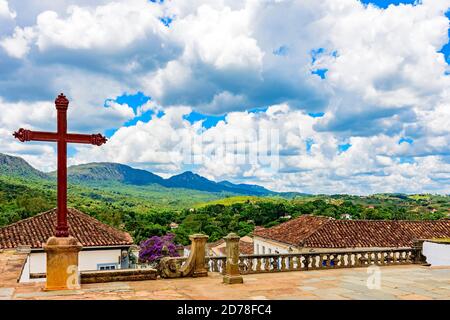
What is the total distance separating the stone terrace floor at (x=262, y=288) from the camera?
25.3ft

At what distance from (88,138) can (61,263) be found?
2.52 m

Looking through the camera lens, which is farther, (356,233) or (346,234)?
(356,233)

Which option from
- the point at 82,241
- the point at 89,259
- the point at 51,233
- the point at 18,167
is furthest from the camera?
the point at 18,167

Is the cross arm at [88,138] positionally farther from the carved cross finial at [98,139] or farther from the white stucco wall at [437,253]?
the white stucco wall at [437,253]

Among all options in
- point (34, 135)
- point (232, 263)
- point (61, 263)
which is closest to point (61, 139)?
point (34, 135)

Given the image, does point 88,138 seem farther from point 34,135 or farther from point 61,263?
point 61,263

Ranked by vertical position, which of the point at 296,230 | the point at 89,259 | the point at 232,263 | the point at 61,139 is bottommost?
the point at 296,230

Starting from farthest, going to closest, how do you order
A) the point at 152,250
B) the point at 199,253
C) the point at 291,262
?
the point at 152,250 → the point at 291,262 → the point at 199,253

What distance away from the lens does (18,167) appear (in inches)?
6629
